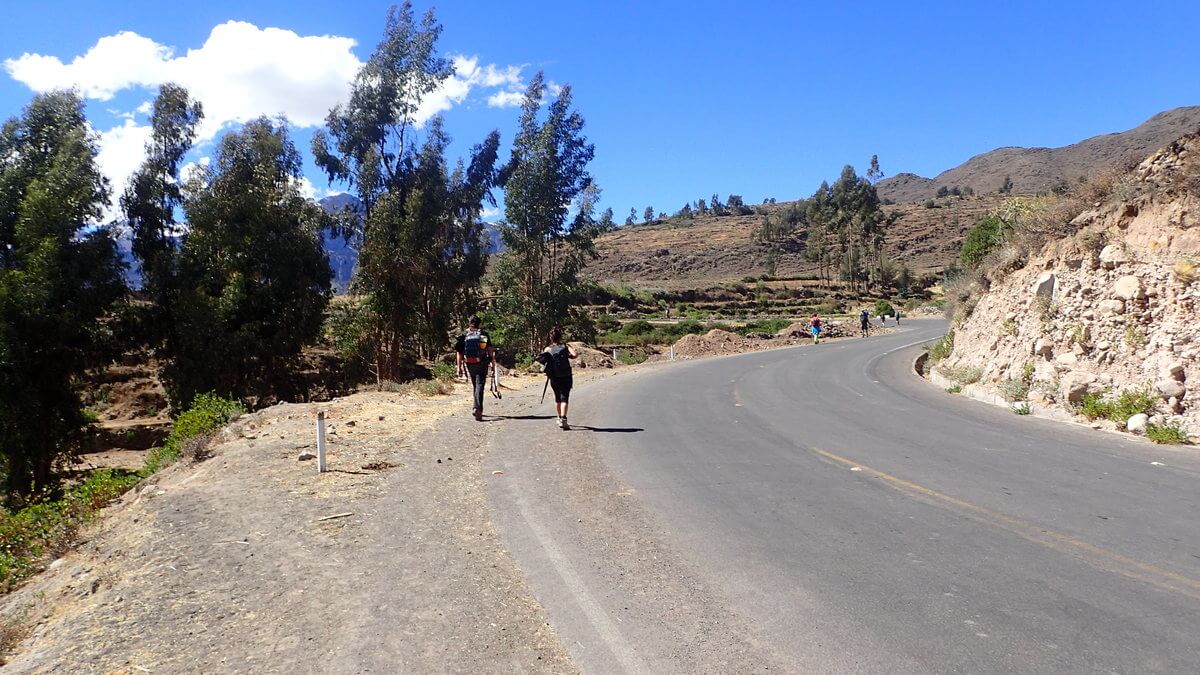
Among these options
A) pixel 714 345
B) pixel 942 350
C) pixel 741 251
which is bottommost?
pixel 714 345

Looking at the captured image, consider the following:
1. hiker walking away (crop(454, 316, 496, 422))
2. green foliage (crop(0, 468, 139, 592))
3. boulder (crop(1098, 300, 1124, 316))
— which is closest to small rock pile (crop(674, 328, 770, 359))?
hiker walking away (crop(454, 316, 496, 422))

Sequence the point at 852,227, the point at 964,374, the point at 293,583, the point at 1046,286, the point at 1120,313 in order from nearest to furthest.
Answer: the point at 293,583 → the point at 1120,313 → the point at 1046,286 → the point at 964,374 → the point at 852,227

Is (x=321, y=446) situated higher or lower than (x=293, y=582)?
higher

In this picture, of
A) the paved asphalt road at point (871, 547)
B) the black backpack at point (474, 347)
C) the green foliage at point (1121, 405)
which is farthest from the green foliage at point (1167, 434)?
the black backpack at point (474, 347)

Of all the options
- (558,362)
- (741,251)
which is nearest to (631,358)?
(558,362)

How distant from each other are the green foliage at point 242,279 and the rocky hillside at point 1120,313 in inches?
869

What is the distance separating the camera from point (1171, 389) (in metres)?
11.3

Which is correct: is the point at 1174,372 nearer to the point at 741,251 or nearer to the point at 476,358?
the point at 476,358

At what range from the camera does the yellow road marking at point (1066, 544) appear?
4.98 metres

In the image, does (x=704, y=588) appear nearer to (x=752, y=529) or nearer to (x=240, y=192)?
(x=752, y=529)

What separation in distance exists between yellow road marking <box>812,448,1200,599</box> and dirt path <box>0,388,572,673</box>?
403 centimetres

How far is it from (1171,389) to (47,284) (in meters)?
26.5

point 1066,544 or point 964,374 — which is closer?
point 1066,544

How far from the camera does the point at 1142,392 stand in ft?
38.5
